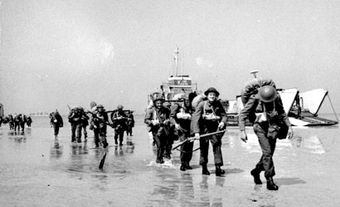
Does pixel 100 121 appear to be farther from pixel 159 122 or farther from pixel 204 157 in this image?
pixel 204 157

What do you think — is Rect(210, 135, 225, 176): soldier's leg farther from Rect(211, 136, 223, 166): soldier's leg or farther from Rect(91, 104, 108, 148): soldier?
Rect(91, 104, 108, 148): soldier

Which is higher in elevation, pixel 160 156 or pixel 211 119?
pixel 211 119

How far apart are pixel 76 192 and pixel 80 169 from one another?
294 cm

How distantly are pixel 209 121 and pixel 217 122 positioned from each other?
0.63 feet

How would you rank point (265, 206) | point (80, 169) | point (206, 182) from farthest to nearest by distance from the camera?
1. point (80, 169)
2. point (206, 182)
3. point (265, 206)

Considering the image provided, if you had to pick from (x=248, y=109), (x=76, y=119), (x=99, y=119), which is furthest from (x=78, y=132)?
(x=248, y=109)

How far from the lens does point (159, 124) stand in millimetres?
10227

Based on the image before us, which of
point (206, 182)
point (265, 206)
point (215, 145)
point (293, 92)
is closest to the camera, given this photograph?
point (265, 206)

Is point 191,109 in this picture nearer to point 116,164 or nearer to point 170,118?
point 170,118

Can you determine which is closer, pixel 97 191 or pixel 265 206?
pixel 265 206

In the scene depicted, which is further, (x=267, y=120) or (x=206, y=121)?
(x=206, y=121)

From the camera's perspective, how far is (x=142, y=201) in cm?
553

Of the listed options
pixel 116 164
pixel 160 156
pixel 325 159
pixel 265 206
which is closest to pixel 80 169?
pixel 116 164

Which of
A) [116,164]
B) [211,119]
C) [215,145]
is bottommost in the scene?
[116,164]
